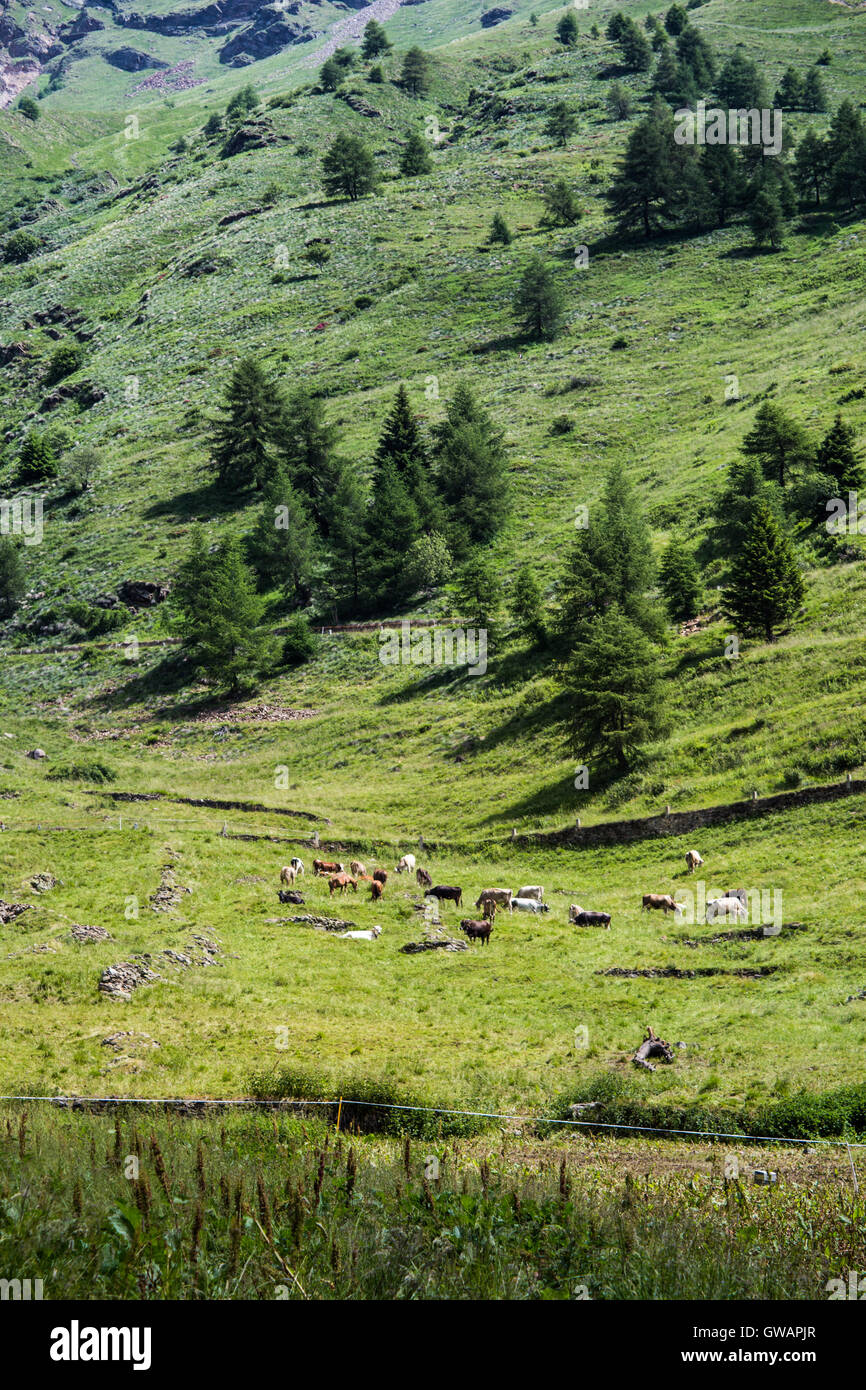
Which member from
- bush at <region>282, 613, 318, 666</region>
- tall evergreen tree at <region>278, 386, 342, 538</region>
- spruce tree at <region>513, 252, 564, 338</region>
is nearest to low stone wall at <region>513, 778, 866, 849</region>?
bush at <region>282, 613, 318, 666</region>

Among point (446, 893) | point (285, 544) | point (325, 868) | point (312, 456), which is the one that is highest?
point (312, 456)

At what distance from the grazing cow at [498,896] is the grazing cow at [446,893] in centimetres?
110

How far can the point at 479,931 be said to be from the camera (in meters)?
29.1

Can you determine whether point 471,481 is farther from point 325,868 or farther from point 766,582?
point 325,868

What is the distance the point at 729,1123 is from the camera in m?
14.9

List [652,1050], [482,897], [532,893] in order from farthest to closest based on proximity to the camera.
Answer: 1. [532,893]
2. [482,897]
3. [652,1050]

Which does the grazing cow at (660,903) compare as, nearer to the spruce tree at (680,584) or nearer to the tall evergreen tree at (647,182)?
the spruce tree at (680,584)

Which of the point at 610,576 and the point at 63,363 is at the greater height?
the point at 63,363

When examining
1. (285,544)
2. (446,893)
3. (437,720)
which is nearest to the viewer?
(446,893)

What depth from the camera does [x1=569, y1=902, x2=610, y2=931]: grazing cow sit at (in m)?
30.0

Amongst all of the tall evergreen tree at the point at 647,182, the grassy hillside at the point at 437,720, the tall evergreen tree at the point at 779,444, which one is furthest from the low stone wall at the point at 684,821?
the tall evergreen tree at the point at 647,182

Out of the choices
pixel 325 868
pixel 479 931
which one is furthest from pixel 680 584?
pixel 479 931

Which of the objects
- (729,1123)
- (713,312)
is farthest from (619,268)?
(729,1123)

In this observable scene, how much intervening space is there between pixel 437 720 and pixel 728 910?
32.7 meters
